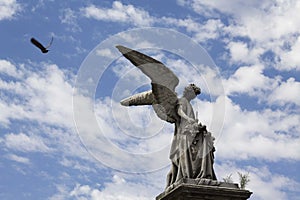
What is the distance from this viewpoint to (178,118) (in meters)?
16.5

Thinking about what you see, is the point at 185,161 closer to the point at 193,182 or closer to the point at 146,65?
the point at 193,182

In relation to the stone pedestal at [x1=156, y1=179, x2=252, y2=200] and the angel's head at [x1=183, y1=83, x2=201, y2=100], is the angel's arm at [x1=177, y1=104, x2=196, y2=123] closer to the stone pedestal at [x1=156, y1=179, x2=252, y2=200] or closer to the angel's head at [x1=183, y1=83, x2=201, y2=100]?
the angel's head at [x1=183, y1=83, x2=201, y2=100]

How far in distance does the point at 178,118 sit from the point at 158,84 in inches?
42.5

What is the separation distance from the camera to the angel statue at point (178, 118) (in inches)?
599

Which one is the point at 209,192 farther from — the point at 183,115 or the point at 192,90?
the point at 192,90

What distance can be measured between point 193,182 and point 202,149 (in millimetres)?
1075

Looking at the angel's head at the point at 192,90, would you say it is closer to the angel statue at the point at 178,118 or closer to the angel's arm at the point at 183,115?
the angel statue at the point at 178,118

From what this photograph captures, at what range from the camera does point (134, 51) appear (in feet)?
52.1

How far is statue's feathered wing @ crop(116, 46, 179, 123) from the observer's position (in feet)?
52.3

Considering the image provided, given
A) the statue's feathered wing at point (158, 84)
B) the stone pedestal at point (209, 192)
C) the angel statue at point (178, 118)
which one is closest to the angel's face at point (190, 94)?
the angel statue at point (178, 118)

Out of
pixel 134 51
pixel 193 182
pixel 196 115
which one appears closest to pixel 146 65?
pixel 134 51

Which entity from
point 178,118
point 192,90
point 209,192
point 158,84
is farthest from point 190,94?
point 209,192

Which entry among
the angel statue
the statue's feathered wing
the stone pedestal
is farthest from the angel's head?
the stone pedestal

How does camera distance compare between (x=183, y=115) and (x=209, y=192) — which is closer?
(x=209, y=192)
